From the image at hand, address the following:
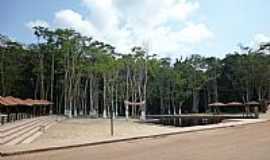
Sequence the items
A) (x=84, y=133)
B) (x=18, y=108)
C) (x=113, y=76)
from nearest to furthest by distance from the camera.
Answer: (x=84, y=133)
(x=18, y=108)
(x=113, y=76)

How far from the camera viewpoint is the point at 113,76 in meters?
56.4

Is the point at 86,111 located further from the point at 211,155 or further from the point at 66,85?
the point at 211,155

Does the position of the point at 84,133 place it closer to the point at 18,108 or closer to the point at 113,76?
the point at 18,108

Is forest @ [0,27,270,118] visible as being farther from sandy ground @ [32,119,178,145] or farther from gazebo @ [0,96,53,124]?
sandy ground @ [32,119,178,145]

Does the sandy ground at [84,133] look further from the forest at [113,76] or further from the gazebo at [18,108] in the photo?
the forest at [113,76]

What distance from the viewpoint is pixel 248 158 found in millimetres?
11062

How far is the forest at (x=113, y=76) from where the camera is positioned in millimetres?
52688

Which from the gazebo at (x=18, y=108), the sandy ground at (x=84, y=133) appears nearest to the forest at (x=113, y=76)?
the gazebo at (x=18, y=108)

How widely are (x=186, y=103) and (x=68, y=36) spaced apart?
3126 centimetres

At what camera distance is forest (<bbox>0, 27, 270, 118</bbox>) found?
52.7 m

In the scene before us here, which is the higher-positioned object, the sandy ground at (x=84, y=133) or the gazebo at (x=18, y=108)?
the gazebo at (x=18, y=108)

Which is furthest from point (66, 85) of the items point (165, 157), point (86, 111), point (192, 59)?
point (165, 157)

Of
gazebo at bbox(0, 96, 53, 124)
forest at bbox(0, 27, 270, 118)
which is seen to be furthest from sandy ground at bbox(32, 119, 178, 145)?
forest at bbox(0, 27, 270, 118)

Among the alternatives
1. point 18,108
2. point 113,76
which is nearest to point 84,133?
point 18,108
